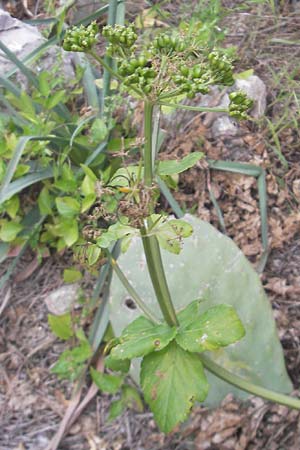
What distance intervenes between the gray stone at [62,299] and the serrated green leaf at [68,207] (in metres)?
0.26

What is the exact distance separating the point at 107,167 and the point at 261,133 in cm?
49

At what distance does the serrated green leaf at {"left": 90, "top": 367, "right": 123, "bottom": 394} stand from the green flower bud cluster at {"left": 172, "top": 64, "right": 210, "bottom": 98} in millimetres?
1016

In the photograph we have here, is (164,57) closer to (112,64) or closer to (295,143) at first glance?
(112,64)

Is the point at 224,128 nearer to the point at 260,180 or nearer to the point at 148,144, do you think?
the point at 260,180

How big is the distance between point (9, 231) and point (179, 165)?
0.92 m

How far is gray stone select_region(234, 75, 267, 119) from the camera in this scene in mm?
1800

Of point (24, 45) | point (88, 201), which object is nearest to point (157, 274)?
point (88, 201)

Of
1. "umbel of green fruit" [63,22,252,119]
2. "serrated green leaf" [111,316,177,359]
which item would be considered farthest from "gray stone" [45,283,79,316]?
"umbel of green fruit" [63,22,252,119]

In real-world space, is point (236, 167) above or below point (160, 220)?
below

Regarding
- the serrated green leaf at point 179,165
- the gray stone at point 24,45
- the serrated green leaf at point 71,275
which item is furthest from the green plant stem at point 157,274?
the gray stone at point 24,45

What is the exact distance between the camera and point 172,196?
5.72ft

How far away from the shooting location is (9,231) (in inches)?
69.2

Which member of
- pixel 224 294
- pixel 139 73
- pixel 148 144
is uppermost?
pixel 139 73

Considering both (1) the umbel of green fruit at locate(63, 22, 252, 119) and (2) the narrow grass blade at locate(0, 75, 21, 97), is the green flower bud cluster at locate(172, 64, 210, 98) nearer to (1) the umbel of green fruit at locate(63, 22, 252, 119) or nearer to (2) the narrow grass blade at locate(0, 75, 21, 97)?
(1) the umbel of green fruit at locate(63, 22, 252, 119)
